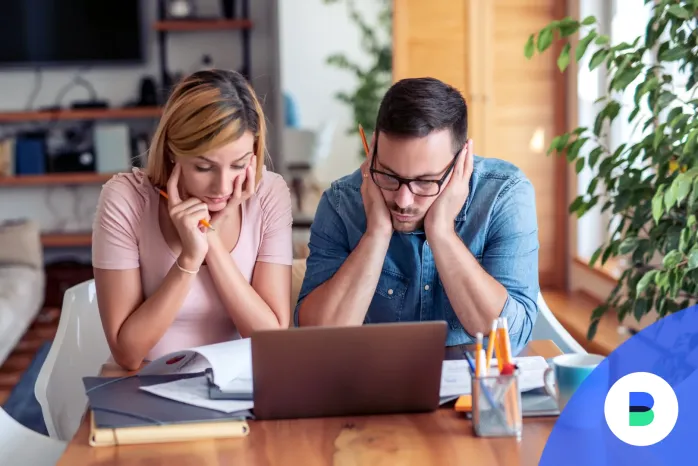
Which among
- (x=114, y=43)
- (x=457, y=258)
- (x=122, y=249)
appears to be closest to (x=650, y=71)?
(x=457, y=258)

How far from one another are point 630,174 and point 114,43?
3.42 metres

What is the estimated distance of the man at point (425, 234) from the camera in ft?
5.25

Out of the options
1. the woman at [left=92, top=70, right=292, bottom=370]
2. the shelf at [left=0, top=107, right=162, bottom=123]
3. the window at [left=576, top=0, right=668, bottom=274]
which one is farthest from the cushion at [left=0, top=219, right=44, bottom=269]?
the woman at [left=92, top=70, right=292, bottom=370]

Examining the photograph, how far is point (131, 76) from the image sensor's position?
211 inches

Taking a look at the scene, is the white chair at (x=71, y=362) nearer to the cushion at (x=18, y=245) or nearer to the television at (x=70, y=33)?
the cushion at (x=18, y=245)

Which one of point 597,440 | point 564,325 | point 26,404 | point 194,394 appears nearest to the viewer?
point 597,440

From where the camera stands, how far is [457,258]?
1.65 m

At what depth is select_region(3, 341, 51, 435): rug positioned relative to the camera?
10.6 feet

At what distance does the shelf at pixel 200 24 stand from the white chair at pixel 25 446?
3.72m

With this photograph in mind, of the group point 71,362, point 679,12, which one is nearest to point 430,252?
point 71,362

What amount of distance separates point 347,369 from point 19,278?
3345 millimetres

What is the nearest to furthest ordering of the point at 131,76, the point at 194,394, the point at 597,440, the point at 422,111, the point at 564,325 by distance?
the point at 597,440, the point at 194,394, the point at 422,111, the point at 564,325, the point at 131,76

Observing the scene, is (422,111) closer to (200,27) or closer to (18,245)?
(18,245)

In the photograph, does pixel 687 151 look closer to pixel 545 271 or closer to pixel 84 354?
pixel 84 354
